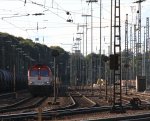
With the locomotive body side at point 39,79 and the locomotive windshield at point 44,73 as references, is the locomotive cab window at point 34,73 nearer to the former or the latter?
the locomotive body side at point 39,79

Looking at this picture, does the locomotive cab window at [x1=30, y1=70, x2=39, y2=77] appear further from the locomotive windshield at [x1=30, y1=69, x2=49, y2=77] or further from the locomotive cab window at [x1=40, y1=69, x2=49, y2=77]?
the locomotive cab window at [x1=40, y1=69, x2=49, y2=77]

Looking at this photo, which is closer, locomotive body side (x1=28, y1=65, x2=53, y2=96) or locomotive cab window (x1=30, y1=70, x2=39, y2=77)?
locomotive body side (x1=28, y1=65, x2=53, y2=96)

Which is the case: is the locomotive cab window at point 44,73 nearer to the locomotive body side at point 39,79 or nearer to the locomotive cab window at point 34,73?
the locomotive body side at point 39,79

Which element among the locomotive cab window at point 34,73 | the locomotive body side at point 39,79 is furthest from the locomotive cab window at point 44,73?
the locomotive cab window at point 34,73

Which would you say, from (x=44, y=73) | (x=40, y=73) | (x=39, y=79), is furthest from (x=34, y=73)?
(x=44, y=73)

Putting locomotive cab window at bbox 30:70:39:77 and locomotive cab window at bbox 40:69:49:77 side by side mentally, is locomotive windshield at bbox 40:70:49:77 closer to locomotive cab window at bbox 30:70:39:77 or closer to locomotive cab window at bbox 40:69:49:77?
locomotive cab window at bbox 40:69:49:77

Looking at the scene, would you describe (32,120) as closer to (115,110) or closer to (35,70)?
(115,110)

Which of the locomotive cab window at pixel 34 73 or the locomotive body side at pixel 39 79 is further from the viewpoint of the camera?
the locomotive cab window at pixel 34 73

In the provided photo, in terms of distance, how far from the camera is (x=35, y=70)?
5147 cm

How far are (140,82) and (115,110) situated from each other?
1857 inches

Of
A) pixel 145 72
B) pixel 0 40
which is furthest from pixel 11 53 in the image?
pixel 145 72

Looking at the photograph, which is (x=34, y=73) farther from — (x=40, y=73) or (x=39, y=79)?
(x=39, y=79)

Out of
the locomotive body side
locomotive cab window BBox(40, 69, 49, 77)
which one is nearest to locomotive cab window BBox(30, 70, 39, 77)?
the locomotive body side

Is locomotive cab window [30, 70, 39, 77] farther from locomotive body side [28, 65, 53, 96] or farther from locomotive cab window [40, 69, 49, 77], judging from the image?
locomotive cab window [40, 69, 49, 77]
